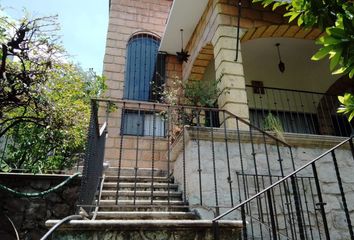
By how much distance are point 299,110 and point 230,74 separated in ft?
12.0

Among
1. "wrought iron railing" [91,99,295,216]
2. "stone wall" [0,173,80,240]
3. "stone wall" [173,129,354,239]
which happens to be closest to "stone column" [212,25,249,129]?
"wrought iron railing" [91,99,295,216]

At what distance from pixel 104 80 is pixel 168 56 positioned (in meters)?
2.08

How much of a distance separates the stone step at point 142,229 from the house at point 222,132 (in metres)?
0.02

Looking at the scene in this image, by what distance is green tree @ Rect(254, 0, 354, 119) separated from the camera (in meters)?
1.32

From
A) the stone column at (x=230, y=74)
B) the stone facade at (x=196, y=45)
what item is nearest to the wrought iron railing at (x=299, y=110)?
the stone facade at (x=196, y=45)

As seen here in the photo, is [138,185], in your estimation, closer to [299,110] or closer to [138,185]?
[138,185]

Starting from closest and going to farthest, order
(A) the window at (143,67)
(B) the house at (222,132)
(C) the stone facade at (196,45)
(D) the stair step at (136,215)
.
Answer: (D) the stair step at (136,215)
(B) the house at (222,132)
(C) the stone facade at (196,45)
(A) the window at (143,67)

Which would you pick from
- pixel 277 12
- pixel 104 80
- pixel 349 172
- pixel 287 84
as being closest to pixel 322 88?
pixel 287 84

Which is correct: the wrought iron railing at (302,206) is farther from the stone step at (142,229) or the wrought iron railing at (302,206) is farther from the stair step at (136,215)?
the stone step at (142,229)

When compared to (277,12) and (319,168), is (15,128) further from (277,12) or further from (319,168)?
(277,12)

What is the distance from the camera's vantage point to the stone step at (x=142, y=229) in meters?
2.24

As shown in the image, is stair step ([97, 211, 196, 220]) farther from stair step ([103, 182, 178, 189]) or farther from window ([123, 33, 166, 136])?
window ([123, 33, 166, 136])

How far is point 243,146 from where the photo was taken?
150 inches

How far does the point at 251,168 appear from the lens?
147 inches
